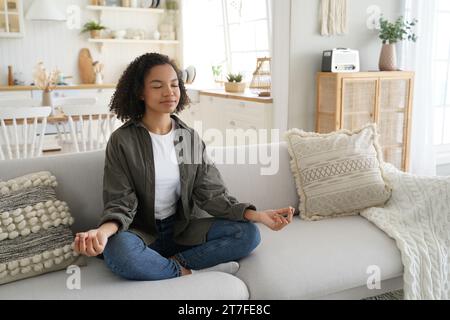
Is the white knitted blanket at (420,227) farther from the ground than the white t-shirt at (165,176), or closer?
closer

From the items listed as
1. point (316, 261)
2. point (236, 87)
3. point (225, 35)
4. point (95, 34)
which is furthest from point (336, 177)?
point (95, 34)

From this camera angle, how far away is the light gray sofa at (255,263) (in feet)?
4.91

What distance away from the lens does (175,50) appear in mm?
6047

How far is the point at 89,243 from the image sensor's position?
1.42m

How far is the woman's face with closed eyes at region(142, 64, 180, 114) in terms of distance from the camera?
5.84ft

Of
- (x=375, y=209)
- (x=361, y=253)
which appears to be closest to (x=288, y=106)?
(x=375, y=209)

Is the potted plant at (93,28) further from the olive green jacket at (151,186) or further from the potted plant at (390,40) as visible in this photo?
the olive green jacket at (151,186)

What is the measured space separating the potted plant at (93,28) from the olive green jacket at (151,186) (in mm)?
3998

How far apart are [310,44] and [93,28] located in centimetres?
296

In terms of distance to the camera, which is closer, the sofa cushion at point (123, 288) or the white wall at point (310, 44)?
the sofa cushion at point (123, 288)

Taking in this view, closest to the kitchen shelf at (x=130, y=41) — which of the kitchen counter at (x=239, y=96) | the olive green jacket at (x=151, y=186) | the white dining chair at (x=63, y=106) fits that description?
the kitchen counter at (x=239, y=96)

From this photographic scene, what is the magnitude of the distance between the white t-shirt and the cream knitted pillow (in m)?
0.34

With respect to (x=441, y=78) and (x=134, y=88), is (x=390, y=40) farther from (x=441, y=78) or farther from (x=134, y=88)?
(x=134, y=88)

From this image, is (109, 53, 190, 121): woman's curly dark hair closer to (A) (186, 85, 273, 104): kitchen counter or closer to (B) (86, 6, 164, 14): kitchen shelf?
(A) (186, 85, 273, 104): kitchen counter
